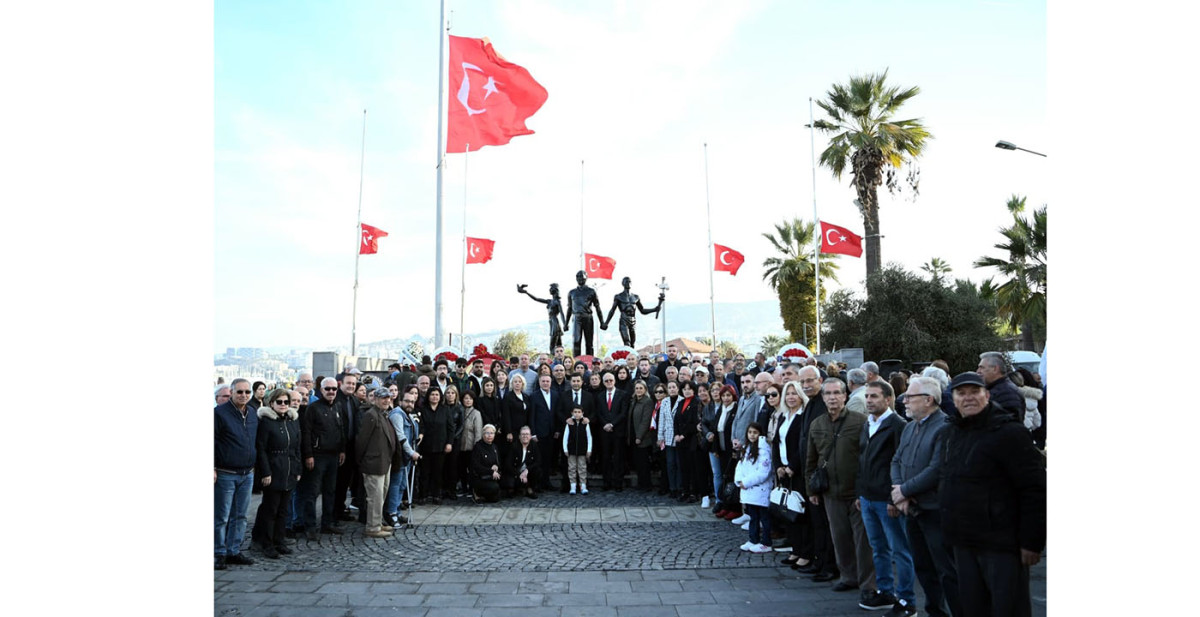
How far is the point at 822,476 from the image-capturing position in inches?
268

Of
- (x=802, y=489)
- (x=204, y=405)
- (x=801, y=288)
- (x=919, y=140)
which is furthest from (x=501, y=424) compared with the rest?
(x=801, y=288)

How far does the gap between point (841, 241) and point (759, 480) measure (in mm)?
14560

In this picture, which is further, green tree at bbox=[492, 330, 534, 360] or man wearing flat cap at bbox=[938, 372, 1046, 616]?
green tree at bbox=[492, 330, 534, 360]

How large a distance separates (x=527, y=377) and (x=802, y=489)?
25.2ft

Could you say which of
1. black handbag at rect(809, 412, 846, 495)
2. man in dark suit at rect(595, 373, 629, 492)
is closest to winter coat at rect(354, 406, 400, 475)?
man in dark suit at rect(595, 373, 629, 492)

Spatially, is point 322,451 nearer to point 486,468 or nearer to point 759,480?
point 486,468

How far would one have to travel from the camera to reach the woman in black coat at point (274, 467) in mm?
8336

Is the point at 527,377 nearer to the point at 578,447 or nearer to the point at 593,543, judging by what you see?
the point at 578,447

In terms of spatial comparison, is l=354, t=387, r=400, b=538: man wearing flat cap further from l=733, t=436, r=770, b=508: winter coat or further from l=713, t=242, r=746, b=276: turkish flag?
l=713, t=242, r=746, b=276: turkish flag

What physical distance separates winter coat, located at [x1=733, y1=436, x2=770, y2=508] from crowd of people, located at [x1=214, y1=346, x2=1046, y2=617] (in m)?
0.02

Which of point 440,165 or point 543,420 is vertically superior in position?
point 440,165

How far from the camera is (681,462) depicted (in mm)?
12188

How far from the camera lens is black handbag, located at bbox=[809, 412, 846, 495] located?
6.70 meters

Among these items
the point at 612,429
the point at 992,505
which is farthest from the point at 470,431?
the point at 992,505
